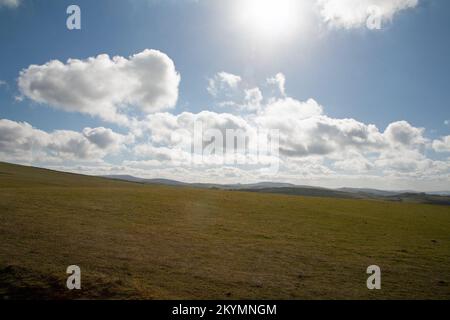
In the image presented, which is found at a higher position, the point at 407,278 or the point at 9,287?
the point at 9,287

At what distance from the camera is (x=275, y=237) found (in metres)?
24.6

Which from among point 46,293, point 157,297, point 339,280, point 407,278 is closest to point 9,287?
point 46,293

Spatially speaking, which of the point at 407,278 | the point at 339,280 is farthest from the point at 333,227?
the point at 339,280

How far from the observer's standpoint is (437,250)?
23.2m
